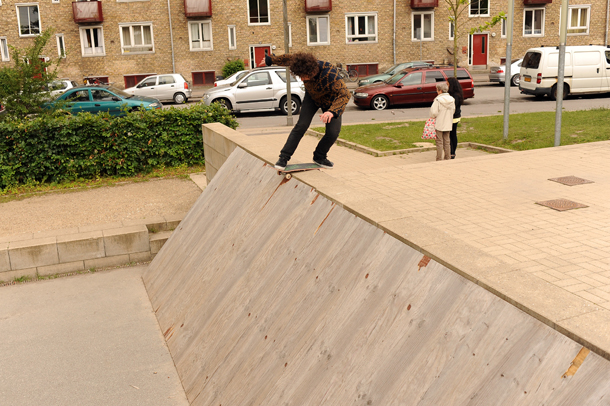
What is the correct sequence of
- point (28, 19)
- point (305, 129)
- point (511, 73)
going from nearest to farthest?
point (305, 129) → point (511, 73) → point (28, 19)

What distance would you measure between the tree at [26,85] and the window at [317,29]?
86.3ft

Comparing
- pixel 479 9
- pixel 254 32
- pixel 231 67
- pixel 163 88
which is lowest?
pixel 163 88

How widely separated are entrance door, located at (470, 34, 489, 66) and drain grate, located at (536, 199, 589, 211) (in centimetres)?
3519

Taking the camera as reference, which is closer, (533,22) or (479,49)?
(479,49)

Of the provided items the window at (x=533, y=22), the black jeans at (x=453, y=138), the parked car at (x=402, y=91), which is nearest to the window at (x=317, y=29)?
the window at (x=533, y=22)

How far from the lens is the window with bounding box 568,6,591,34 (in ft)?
130

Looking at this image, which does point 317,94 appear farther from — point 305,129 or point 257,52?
point 257,52

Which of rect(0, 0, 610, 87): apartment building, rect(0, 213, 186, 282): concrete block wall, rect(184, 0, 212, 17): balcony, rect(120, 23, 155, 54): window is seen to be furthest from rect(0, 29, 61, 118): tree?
rect(120, 23, 155, 54): window

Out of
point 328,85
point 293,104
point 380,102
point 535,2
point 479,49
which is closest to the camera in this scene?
point 328,85

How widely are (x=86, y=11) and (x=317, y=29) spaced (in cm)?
1353

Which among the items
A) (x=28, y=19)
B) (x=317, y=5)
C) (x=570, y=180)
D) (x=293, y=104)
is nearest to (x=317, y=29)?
(x=317, y=5)

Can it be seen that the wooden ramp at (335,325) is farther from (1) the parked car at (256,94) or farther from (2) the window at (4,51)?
(2) the window at (4,51)

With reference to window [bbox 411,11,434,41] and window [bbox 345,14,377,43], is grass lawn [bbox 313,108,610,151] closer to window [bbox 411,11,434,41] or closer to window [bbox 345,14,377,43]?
window [bbox 345,14,377,43]

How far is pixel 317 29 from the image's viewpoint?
3719cm
